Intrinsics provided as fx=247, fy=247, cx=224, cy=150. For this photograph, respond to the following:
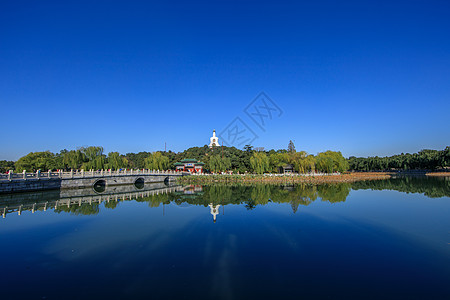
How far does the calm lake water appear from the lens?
443cm

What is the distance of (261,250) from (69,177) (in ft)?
68.1

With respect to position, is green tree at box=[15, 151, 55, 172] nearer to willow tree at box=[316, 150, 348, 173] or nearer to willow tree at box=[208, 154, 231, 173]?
willow tree at box=[208, 154, 231, 173]

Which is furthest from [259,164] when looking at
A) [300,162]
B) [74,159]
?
[74,159]

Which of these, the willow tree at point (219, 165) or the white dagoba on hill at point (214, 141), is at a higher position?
the white dagoba on hill at point (214, 141)

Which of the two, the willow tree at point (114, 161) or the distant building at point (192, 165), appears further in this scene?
the distant building at point (192, 165)

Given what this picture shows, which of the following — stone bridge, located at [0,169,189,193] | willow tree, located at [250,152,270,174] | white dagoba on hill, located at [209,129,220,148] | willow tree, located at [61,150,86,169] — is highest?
white dagoba on hill, located at [209,129,220,148]

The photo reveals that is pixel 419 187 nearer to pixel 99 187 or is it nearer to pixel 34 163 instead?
pixel 99 187

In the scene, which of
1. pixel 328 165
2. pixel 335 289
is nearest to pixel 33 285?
pixel 335 289

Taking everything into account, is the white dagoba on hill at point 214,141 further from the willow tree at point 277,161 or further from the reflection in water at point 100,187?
the reflection in water at point 100,187

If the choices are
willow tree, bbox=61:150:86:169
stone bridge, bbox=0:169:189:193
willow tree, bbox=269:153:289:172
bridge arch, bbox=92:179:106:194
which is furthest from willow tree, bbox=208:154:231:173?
willow tree, bbox=61:150:86:169

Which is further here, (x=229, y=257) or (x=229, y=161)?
(x=229, y=161)

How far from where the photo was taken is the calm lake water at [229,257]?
4426mm

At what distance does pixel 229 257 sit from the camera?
5973 mm

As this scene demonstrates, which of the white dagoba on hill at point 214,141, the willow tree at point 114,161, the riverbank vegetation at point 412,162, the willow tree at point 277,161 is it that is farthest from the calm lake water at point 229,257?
the white dagoba on hill at point 214,141
